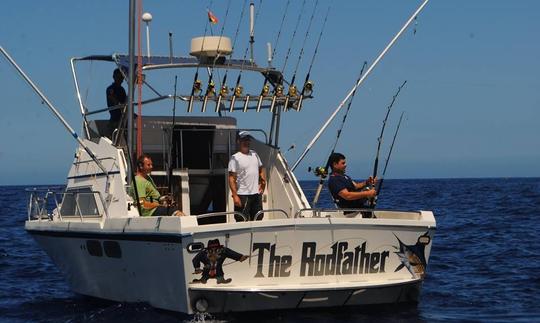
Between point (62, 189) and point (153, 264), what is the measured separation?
12.7ft

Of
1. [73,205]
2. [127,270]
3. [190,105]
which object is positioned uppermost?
[190,105]

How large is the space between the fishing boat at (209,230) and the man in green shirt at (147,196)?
0.13m

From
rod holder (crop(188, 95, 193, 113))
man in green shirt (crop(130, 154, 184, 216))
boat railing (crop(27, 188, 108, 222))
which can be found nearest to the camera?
man in green shirt (crop(130, 154, 184, 216))

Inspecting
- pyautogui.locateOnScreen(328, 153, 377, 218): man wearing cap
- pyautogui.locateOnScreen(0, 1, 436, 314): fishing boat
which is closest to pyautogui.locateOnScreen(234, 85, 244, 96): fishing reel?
pyautogui.locateOnScreen(0, 1, 436, 314): fishing boat

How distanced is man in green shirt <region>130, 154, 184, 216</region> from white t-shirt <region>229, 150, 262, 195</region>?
2.98 ft

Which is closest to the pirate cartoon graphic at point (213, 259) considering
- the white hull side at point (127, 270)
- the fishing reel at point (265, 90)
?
the white hull side at point (127, 270)

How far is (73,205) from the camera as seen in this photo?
1397cm

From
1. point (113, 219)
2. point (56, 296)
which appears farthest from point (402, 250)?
point (56, 296)

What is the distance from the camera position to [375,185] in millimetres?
12609

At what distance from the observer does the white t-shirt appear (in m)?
12.5

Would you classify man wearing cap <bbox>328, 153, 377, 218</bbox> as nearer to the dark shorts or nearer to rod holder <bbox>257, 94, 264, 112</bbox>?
the dark shorts

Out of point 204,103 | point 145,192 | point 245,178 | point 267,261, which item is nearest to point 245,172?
point 245,178

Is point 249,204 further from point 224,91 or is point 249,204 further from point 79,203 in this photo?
point 79,203

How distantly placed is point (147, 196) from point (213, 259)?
181 centimetres
